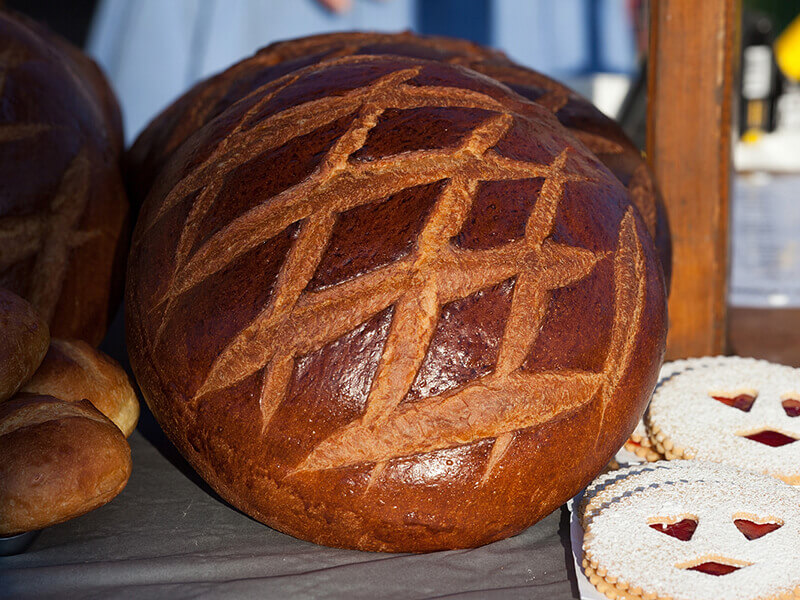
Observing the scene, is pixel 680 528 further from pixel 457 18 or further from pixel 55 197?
pixel 457 18

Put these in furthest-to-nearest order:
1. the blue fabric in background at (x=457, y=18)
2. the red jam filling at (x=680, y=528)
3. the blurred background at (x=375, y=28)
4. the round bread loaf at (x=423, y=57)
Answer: the blue fabric in background at (x=457, y=18) → the blurred background at (x=375, y=28) → the round bread loaf at (x=423, y=57) → the red jam filling at (x=680, y=528)

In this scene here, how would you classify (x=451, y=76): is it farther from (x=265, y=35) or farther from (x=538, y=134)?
(x=265, y=35)

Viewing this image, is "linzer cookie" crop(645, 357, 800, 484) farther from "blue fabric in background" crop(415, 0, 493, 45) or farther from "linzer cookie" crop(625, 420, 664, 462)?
"blue fabric in background" crop(415, 0, 493, 45)

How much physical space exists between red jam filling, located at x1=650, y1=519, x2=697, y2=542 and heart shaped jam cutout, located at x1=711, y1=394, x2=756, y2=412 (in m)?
0.52

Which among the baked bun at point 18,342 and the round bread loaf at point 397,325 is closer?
the round bread loaf at point 397,325

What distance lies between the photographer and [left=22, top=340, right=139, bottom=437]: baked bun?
1389 millimetres

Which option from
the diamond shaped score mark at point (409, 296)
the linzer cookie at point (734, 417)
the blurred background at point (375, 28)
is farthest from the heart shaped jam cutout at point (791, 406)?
the blurred background at point (375, 28)

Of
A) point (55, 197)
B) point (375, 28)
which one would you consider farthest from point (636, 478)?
point (375, 28)

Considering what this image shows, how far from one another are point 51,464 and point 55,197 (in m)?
0.73

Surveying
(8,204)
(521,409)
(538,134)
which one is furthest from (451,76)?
(8,204)

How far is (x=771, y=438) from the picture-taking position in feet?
5.20

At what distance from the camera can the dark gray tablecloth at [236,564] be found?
3.83 ft

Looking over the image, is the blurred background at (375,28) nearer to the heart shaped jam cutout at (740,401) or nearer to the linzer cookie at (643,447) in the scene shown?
the heart shaped jam cutout at (740,401)

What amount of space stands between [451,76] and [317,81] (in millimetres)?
246
